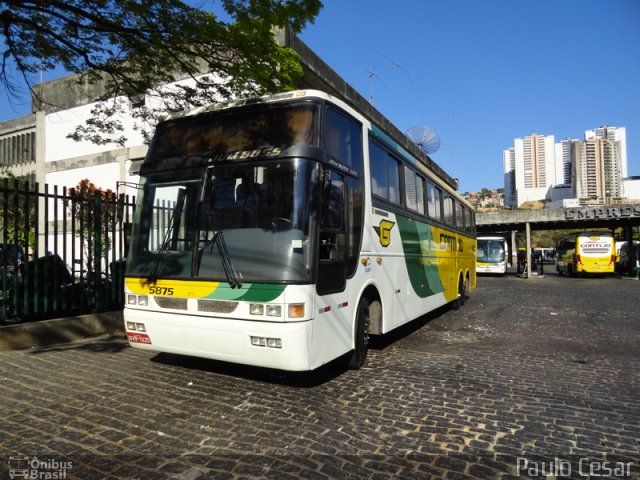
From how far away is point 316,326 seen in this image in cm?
442

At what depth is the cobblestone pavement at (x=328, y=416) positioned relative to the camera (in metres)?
3.14

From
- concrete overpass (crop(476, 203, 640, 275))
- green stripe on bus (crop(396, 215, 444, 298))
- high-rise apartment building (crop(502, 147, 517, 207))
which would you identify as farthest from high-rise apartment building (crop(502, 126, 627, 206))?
green stripe on bus (crop(396, 215, 444, 298))

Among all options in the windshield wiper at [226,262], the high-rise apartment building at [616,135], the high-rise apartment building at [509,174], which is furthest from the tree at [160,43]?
the high-rise apartment building at [509,174]

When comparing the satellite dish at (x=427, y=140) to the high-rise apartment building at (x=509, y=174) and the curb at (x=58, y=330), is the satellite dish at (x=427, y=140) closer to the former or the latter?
the curb at (x=58, y=330)

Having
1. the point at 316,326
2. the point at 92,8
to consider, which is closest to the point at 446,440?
the point at 316,326

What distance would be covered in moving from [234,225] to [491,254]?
97.8ft

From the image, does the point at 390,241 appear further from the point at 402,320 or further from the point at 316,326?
the point at 316,326

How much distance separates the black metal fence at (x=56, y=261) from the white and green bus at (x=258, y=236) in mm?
1965

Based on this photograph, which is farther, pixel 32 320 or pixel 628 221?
pixel 628 221

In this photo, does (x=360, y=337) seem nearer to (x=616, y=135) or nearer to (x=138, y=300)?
(x=138, y=300)

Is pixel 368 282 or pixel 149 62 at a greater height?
pixel 149 62

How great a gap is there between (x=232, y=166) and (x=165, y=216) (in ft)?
3.45

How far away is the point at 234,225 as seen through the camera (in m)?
4.59

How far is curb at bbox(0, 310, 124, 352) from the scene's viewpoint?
6.59 m
